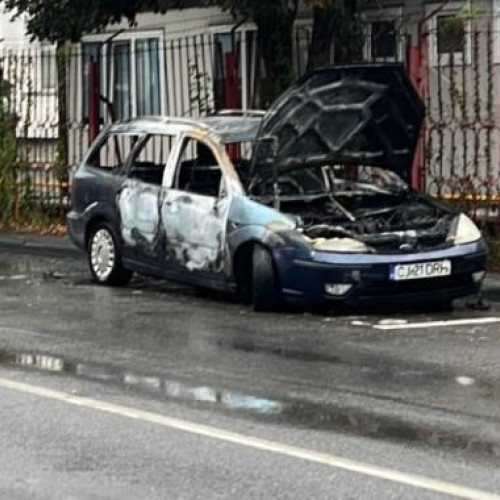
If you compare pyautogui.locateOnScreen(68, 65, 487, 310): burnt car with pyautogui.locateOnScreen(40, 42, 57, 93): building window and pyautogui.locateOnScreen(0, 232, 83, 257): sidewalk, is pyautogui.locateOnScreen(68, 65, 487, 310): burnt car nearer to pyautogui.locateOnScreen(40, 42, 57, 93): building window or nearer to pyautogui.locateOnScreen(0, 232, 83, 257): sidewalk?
pyautogui.locateOnScreen(0, 232, 83, 257): sidewalk

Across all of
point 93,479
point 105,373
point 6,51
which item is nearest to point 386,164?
point 105,373

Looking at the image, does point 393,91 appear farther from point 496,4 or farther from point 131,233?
point 496,4

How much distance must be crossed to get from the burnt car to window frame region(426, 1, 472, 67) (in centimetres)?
384

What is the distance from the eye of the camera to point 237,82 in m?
20.0

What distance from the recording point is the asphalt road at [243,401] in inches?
283

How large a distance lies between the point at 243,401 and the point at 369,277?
349cm

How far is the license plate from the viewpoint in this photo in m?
12.4

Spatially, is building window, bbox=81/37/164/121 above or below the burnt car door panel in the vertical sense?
above

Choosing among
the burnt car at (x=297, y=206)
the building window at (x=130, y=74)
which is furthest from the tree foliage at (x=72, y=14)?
the burnt car at (x=297, y=206)

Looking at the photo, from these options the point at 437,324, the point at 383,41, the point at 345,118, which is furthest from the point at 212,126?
the point at 383,41

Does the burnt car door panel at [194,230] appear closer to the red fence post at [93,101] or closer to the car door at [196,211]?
the car door at [196,211]

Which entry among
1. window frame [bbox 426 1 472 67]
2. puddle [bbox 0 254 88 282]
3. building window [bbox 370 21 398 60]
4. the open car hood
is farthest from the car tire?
building window [bbox 370 21 398 60]

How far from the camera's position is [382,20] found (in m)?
19.8

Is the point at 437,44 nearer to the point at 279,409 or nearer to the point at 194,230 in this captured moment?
the point at 194,230
